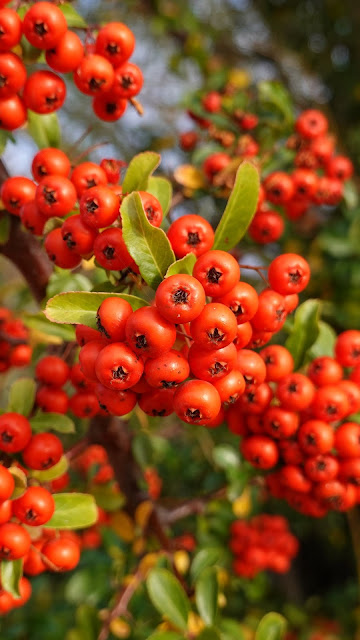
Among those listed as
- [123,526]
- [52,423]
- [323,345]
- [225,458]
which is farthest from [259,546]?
[52,423]

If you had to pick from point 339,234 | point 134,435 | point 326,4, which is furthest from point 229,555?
point 326,4

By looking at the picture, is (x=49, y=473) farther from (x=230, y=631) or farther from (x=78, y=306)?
(x=230, y=631)

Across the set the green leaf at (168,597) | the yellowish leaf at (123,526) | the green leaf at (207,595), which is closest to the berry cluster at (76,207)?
the green leaf at (168,597)

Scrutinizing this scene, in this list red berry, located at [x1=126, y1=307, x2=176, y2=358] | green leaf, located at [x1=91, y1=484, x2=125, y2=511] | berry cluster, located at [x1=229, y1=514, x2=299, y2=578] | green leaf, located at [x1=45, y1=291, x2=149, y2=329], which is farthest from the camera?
berry cluster, located at [x1=229, y1=514, x2=299, y2=578]

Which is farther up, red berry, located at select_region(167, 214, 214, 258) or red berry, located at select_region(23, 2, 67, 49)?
red berry, located at select_region(23, 2, 67, 49)

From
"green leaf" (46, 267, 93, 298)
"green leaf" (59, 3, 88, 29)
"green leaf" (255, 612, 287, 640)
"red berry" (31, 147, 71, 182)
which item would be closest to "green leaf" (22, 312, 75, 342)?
"green leaf" (46, 267, 93, 298)

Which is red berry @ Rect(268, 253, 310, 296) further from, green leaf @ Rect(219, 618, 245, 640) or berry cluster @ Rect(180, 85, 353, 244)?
green leaf @ Rect(219, 618, 245, 640)

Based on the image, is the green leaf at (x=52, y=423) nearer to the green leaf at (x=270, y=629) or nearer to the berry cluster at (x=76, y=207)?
the berry cluster at (x=76, y=207)
